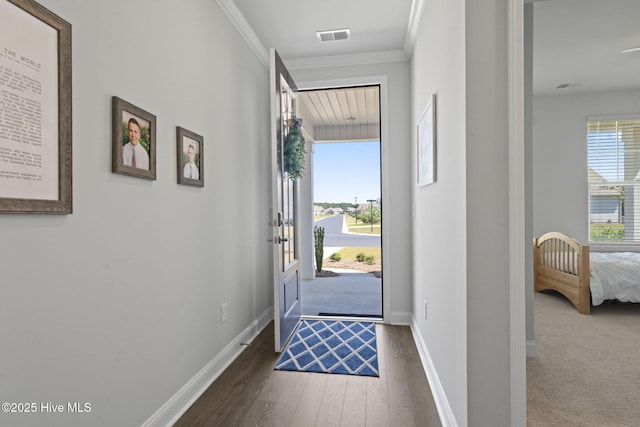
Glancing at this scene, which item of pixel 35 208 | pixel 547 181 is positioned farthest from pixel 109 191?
pixel 547 181

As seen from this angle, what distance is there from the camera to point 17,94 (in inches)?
41.3

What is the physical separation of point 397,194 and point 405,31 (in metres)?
1.46

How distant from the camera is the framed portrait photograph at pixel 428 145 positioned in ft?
7.02

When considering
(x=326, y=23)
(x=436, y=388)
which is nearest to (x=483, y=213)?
(x=436, y=388)

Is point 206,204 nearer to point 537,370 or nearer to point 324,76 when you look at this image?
point 324,76

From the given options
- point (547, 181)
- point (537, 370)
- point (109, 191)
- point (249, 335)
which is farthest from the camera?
point (547, 181)

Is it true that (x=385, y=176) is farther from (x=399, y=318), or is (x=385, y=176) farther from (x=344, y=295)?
(x=344, y=295)

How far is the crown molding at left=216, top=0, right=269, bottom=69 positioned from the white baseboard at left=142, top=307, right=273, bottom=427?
8.02ft

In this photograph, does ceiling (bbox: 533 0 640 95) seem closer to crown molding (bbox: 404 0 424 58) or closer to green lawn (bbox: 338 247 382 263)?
crown molding (bbox: 404 0 424 58)

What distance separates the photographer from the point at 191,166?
206cm

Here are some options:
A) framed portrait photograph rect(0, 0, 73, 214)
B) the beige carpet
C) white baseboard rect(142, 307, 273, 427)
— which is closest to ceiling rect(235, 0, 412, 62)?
framed portrait photograph rect(0, 0, 73, 214)

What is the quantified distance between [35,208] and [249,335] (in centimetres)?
213

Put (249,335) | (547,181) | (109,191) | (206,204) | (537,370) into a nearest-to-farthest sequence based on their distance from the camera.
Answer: (109,191), (206,204), (537,370), (249,335), (547,181)

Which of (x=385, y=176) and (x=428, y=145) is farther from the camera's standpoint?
(x=385, y=176)
